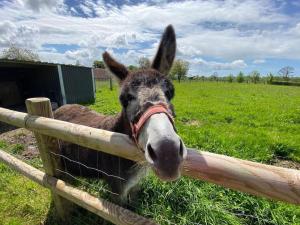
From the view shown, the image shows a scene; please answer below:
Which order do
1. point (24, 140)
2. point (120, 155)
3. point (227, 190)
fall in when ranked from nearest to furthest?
point (120, 155), point (227, 190), point (24, 140)

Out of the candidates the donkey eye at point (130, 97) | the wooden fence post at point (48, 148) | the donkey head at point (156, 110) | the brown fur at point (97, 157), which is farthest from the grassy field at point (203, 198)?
the donkey eye at point (130, 97)

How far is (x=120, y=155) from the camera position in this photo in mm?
1946

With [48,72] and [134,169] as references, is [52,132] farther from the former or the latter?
[48,72]

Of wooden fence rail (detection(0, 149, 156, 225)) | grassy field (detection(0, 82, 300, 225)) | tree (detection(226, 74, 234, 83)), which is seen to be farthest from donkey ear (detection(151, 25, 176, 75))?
tree (detection(226, 74, 234, 83))

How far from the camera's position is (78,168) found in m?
3.53

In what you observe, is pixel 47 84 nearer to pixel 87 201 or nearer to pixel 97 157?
pixel 97 157

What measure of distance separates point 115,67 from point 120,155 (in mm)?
1072

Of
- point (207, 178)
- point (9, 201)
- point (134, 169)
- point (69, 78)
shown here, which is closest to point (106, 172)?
point (134, 169)

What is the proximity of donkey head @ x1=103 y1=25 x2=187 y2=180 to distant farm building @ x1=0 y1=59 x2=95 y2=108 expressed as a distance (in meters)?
12.4

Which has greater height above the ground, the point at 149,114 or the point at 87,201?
the point at 149,114

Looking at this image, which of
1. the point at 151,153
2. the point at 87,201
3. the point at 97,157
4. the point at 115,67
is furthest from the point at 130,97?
the point at 97,157

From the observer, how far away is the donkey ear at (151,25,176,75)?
2539 mm

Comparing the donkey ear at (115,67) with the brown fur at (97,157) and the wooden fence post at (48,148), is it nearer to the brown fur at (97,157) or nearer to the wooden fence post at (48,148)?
the brown fur at (97,157)

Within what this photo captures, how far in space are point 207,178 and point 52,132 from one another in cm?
→ 174
